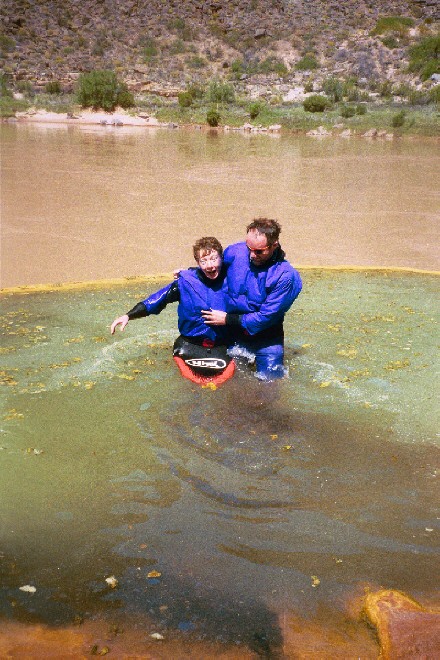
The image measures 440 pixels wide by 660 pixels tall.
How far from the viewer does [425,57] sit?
40562mm

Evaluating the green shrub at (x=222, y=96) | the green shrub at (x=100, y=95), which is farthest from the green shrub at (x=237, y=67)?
the green shrub at (x=100, y=95)

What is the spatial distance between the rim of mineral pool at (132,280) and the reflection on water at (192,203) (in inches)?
18.0

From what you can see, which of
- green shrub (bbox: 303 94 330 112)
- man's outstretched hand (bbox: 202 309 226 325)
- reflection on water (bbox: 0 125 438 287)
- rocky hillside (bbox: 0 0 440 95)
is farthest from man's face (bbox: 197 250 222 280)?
rocky hillside (bbox: 0 0 440 95)

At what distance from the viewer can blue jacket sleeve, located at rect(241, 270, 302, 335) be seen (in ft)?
13.9

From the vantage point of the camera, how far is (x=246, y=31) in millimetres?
52625

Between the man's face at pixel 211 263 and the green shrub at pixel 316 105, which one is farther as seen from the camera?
the green shrub at pixel 316 105

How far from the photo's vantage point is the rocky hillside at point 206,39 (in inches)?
1721

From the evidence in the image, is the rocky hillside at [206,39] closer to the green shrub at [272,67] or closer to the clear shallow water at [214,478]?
the green shrub at [272,67]

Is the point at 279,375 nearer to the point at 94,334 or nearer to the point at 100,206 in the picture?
the point at 94,334

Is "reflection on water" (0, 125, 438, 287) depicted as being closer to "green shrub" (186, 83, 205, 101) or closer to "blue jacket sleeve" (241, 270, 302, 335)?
"blue jacket sleeve" (241, 270, 302, 335)

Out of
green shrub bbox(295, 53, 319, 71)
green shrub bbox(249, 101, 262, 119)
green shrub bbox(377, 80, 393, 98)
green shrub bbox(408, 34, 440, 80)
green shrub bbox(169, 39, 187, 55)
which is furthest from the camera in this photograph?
green shrub bbox(169, 39, 187, 55)

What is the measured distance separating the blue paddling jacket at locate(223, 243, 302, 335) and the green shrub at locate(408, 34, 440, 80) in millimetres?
36336

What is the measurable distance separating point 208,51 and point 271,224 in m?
49.2

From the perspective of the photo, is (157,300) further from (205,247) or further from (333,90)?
(333,90)
